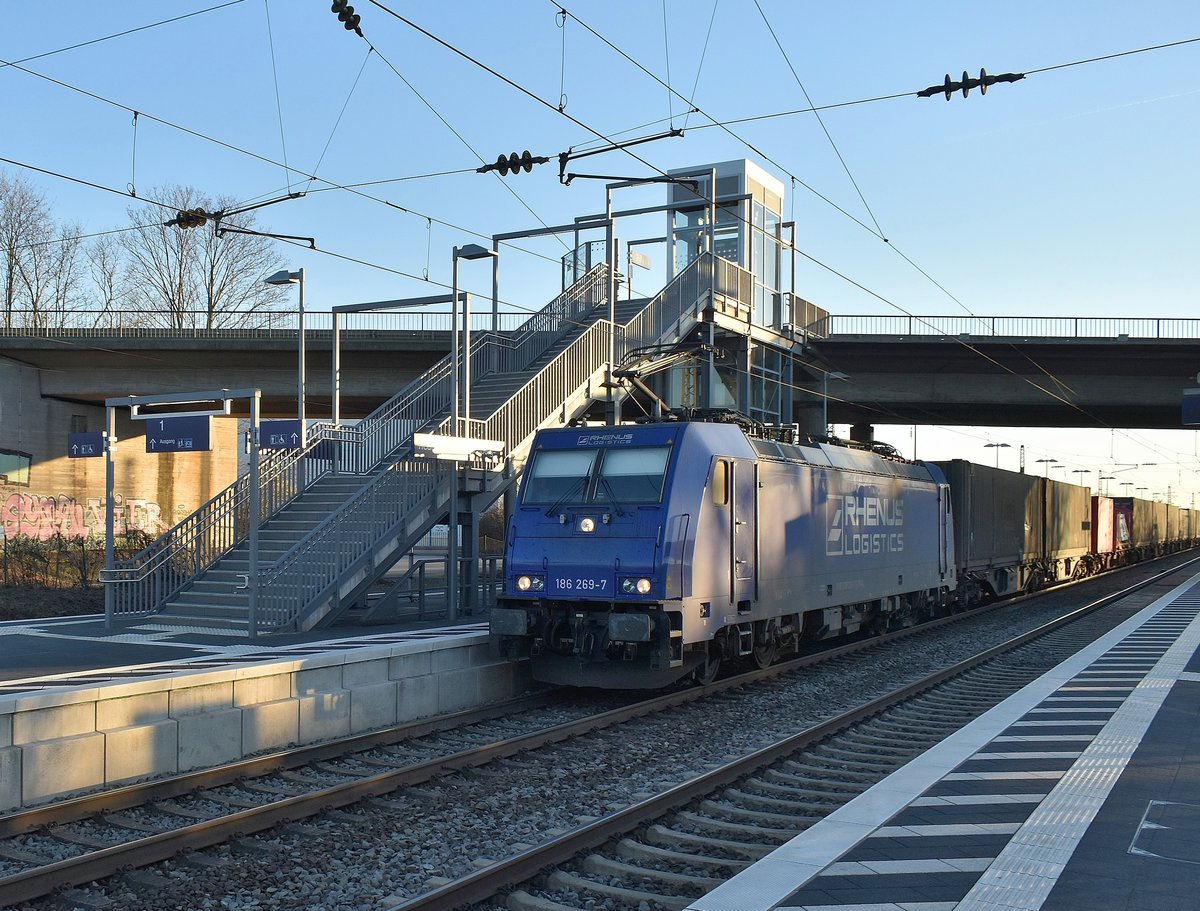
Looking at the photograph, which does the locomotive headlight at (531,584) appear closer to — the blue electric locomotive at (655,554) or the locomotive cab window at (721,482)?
the blue electric locomotive at (655,554)

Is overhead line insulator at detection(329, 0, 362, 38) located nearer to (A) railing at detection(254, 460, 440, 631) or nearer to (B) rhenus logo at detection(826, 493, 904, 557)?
(A) railing at detection(254, 460, 440, 631)

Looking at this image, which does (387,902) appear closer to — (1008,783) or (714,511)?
(1008,783)

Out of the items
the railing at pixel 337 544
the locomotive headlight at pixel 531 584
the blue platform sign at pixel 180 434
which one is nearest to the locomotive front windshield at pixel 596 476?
the locomotive headlight at pixel 531 584

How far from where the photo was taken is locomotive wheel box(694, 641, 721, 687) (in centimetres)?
1435

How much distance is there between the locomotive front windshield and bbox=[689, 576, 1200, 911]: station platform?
456 cm

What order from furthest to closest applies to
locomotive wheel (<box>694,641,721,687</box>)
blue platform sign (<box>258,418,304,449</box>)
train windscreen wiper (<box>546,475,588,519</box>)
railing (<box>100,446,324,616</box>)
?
1. blue platform sign (<box>258,418,304,449</box>)
2. railing (<box>100,446,324,616</box>)
3. locomotive wheel (<box>694,641,721,687</box>)
4. train windscreen wiper (<box>546,475,588,519</box>)

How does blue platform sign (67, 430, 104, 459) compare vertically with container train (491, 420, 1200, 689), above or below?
above

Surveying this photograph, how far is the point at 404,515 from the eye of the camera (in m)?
17.8

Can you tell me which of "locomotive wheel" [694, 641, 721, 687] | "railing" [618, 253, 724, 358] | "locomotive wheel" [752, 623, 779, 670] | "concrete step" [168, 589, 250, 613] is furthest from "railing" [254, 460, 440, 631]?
"railing" [618, 253, 724, 358]

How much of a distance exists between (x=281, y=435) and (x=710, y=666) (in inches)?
455

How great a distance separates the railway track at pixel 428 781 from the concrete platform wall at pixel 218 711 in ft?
2.17

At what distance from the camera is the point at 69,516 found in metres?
33.2

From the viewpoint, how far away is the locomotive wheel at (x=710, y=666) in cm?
1435

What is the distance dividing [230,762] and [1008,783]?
692 centimetres
